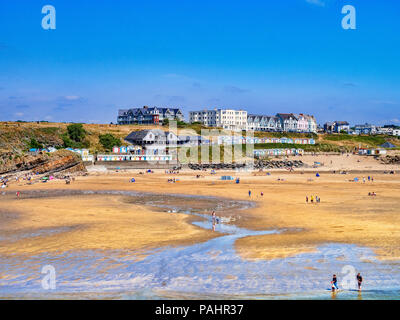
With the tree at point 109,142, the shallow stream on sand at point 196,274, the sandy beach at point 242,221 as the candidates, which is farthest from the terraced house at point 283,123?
the shallow stream on sand at point 196,274

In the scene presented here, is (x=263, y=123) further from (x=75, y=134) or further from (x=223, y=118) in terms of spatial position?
(x=75, y=134)

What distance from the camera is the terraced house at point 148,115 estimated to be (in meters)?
136

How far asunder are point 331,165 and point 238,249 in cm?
6772

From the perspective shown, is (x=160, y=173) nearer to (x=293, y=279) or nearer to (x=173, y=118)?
(x=293, y=279)

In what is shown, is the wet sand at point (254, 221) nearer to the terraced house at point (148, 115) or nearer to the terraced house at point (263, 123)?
the terraced house at point (148, 115)

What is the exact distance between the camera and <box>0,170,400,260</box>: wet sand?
20609mm

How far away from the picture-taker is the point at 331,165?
271 ft

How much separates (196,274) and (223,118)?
130m

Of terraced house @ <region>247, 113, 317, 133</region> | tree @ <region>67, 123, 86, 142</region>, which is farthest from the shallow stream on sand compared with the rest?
terraced house @ <region>247, 113, 317, 133</region>

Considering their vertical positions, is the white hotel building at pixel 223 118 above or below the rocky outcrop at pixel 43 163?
above

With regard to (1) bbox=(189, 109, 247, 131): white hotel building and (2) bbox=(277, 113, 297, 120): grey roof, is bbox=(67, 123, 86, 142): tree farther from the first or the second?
(2) bbox=(277, 113, 297, 120): grey roof

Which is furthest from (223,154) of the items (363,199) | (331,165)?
(363,199)

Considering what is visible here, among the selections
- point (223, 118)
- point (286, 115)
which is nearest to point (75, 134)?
point (223, 118)

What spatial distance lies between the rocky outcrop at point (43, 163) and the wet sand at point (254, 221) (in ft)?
43.0
